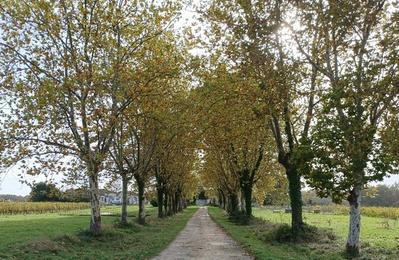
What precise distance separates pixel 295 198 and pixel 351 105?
485 inches

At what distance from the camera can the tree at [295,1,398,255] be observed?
11.1 metres

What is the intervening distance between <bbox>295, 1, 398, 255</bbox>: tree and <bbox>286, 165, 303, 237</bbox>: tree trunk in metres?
6.01

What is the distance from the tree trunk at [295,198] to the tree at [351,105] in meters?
6.01

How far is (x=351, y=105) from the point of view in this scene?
44.9ft

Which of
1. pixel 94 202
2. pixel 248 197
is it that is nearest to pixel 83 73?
pixel 94 202

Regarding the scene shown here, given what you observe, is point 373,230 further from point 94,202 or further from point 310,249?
point 94,202

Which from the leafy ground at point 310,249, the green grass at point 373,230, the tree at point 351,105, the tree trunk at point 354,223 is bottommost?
the green grass at point 373,230

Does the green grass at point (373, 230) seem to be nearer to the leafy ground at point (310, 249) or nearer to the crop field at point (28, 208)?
the leafy ground at point (310, 249)

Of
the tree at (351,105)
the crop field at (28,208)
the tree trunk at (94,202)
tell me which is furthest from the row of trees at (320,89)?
the crop field at (28,208)

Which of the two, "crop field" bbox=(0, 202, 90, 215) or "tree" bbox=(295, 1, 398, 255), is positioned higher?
"tree" bbox=(295, 1, 398, 255)

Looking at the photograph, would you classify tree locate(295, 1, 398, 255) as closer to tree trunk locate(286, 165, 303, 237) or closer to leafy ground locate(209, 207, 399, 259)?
leafy ground locate(209, 207, 399, 259)

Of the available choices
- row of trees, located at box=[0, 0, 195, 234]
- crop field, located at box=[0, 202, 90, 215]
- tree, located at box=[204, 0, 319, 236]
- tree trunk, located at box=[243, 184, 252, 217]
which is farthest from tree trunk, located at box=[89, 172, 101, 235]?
crop field, located at box=[0, 202, 90, 215]

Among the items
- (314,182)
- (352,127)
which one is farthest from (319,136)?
(352,127)

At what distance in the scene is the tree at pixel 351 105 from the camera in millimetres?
11062
